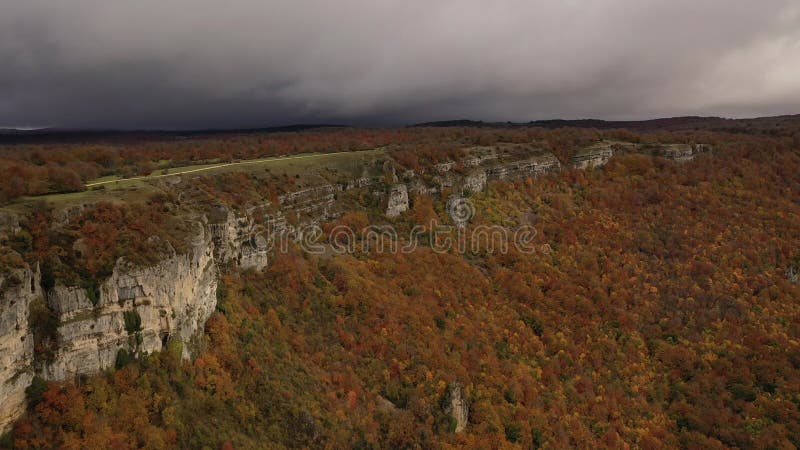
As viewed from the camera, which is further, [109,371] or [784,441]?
[784,441]

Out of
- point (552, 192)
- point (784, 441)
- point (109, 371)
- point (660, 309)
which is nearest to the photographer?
point (109, 371)

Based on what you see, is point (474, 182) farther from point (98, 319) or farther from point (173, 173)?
point (98, 319)

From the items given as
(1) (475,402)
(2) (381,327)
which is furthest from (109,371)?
(1) (475,402)

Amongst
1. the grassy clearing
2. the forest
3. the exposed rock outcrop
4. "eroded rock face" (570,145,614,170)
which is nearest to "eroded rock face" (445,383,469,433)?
the forest

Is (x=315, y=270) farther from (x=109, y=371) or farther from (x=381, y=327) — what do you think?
(x=109, y=371)

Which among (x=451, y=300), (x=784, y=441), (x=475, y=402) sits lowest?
(x=784, y=441)

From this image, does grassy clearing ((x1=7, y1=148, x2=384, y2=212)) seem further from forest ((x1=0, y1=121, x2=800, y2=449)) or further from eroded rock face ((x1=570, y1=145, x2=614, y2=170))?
eroded rock face ((x1=570, y1=145, x2=614, y2=170))

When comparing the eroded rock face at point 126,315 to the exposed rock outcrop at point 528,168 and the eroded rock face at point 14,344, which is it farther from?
the exposed rock outcrop at point 528,168

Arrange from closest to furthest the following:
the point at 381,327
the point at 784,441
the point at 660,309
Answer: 1. the point at 784,441
2. the point at 381,327
3. the point at 660,309

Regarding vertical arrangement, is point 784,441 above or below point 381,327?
below
